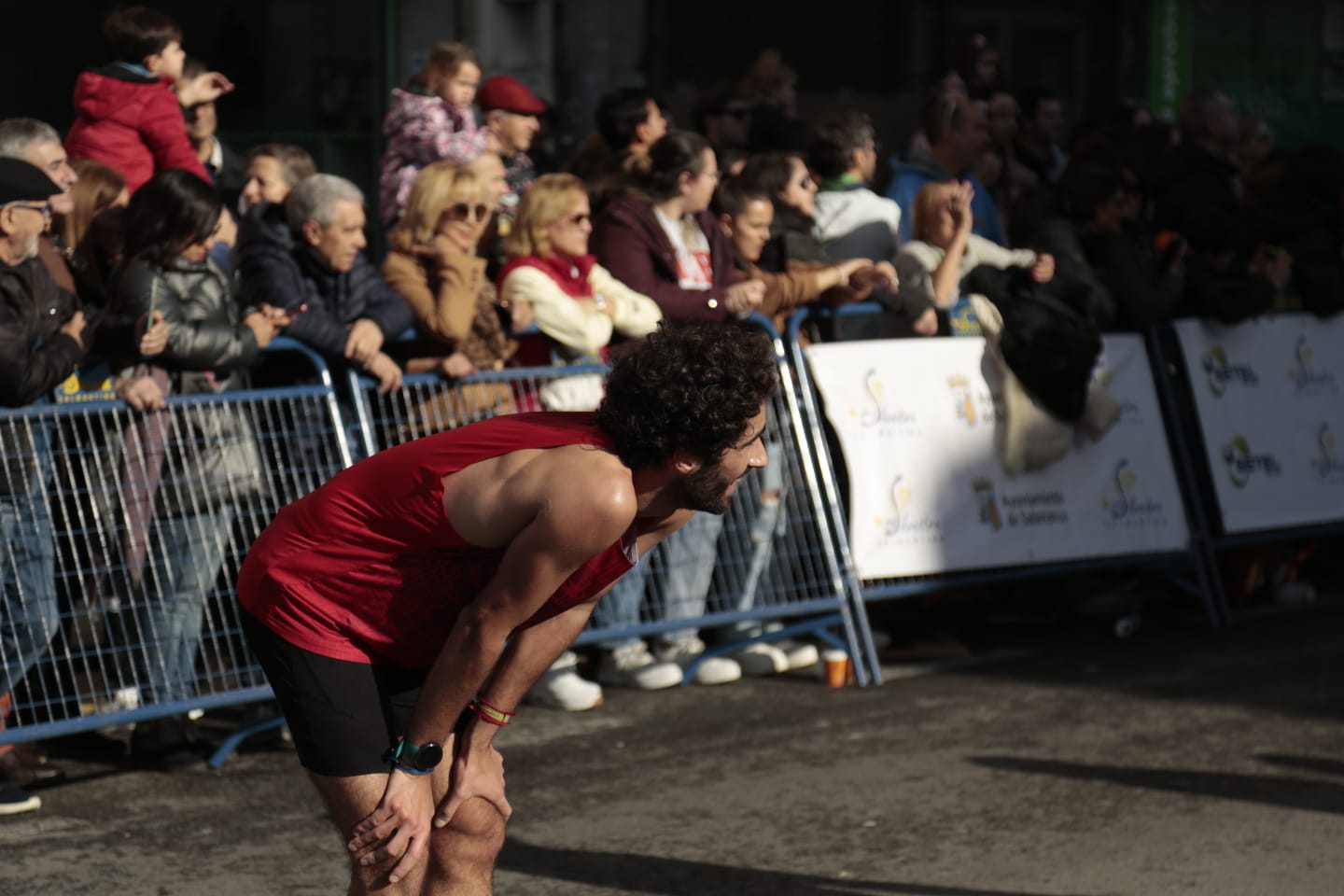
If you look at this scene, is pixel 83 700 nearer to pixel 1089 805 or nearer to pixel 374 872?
pixel 374 872

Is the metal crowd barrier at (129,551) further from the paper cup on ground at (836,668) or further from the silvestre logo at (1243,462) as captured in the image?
the silvestre logo at (1243,462)

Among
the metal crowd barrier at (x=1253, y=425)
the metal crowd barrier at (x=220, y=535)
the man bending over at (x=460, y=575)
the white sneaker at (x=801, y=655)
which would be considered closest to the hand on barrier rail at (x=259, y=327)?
the metal crowd barrier at (x=220, y=535)

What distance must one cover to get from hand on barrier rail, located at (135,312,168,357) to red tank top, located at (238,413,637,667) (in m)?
2.55

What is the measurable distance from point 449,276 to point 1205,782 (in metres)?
3.24

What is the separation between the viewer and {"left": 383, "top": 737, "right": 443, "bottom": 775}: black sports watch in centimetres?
411

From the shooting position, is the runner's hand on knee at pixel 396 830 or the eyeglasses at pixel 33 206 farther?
the eyeglasses at pixel 33 206

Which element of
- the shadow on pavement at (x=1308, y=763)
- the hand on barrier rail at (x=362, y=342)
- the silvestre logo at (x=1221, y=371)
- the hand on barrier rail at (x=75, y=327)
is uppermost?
Result: the hand on barrier rail at (x=75, y=327)

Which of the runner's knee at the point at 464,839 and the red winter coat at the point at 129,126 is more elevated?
the red winter coat at the point at 129,126

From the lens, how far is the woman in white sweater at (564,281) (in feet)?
25.6

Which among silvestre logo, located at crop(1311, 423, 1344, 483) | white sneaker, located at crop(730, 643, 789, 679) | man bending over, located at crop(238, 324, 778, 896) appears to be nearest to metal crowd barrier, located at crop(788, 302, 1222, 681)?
white sneaker, located at crop(730, 643, 789, 679)

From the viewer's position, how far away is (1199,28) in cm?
1747

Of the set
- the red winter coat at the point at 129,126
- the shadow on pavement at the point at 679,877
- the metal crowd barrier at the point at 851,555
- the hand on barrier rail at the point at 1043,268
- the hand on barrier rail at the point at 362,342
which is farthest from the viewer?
the hand on barrier rail at the point at 1043,268

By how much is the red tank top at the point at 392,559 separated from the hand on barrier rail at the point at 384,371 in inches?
119

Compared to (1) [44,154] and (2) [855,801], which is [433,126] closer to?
(1) [44,154]
